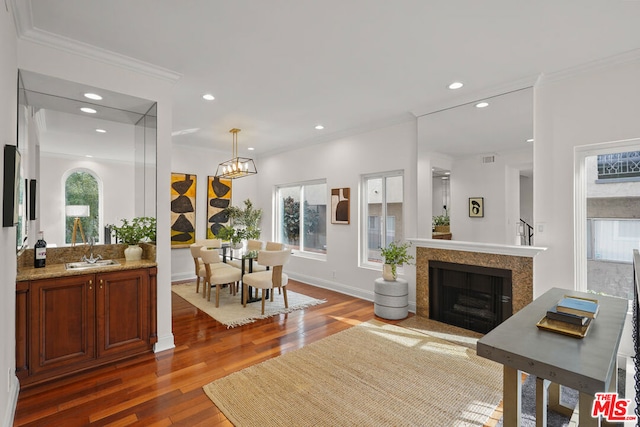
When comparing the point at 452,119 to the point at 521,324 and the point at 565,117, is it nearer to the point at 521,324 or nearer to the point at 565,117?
the point at 565,117

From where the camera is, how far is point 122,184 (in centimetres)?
369

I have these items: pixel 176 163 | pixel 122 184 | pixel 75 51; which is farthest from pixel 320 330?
pixel 176 163

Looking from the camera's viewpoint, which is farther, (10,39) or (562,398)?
(562,398)

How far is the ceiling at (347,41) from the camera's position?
7.11 feet

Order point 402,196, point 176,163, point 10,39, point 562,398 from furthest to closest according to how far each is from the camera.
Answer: point 176,163 → point 402,196 → point 562,398 → point 10,39

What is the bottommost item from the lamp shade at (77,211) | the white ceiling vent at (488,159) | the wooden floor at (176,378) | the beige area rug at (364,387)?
the beige area rug at (364,387)

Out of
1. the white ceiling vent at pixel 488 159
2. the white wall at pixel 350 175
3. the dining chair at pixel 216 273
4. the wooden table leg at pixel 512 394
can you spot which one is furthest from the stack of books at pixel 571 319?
the dining chair at pixel 216 273

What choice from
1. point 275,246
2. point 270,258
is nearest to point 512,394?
point 270,258

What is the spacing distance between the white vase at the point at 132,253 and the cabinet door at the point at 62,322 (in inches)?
20.0

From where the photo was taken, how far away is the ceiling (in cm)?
217

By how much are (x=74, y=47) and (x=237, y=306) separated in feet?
11.6

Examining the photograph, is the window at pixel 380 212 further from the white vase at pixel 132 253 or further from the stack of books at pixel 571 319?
the white vase at pixel 132 253

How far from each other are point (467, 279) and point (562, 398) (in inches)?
62.5

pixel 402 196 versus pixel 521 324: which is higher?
pixel 402 196
